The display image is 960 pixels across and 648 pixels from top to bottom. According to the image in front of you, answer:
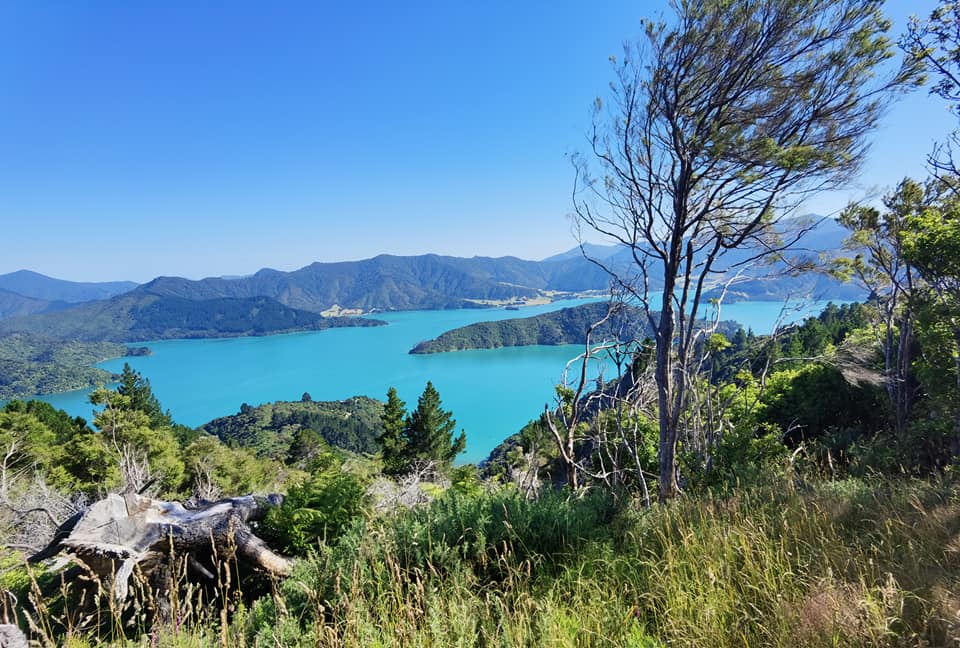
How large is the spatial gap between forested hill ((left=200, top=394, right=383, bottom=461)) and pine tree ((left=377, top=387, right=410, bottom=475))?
2575 cm

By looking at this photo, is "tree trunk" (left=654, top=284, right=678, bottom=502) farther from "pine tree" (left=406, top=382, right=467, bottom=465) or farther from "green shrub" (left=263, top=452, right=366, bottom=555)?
"pine tree" (left=406, top=382, right=467, bottom=465)

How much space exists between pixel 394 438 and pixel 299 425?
39536 mm

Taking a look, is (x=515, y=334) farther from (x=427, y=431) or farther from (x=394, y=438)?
(x=394, y=438)

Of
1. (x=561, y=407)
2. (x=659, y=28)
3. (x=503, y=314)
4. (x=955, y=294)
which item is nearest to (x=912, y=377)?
(x=955, y=294)

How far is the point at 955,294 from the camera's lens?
17.9ft

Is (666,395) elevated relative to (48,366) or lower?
elevated

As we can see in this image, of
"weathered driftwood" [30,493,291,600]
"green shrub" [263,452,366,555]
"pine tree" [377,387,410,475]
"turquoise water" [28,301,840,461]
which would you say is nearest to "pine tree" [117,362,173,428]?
"pine tree" [377,387,410,475]

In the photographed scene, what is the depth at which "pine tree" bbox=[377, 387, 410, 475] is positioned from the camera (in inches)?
947

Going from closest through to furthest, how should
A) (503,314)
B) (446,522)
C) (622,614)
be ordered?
(622,614) < (446,522) < (503,314)

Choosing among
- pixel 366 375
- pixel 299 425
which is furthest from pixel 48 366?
pixel 299 425

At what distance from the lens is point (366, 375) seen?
324 ft

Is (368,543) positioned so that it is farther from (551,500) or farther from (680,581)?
(680,581)

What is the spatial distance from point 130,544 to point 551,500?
329 centimetres

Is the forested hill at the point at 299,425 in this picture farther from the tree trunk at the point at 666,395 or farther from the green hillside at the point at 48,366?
the green hillside at the point at 48,366
